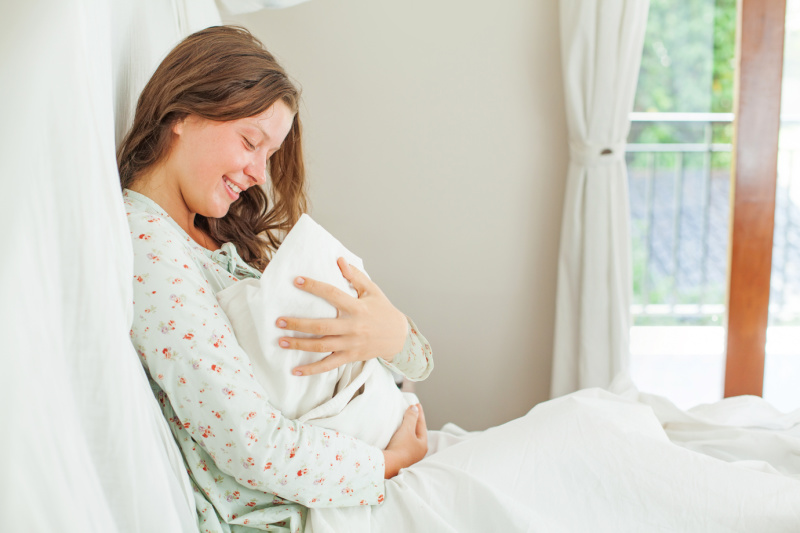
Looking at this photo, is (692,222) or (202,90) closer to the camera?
(202,90)

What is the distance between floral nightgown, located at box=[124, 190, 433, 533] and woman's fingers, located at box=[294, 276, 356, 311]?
116 mm

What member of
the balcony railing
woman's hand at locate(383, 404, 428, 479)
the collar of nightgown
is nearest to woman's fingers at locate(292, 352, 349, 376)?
woman's hand at locate(383, 404, 428, 479)

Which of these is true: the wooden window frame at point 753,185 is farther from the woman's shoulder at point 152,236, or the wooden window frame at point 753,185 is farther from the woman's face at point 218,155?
the woman's shoulder at point 152,236

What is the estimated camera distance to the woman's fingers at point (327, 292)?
0.92m

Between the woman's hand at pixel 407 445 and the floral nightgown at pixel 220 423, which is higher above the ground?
the floral nightgown at pixel 220 423

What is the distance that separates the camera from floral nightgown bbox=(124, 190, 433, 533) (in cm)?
81

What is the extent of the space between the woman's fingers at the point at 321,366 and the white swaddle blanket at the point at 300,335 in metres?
0.01

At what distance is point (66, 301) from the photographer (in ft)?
2.11

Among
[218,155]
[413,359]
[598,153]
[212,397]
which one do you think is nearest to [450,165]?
[598,153]

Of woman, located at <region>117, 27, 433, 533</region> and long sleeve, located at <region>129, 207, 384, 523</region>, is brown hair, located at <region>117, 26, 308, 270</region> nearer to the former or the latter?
woman, located at <region>117, 27, 433, 533</region>

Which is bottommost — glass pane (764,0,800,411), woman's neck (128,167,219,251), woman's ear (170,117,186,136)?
glass pane (764,0,800,411)

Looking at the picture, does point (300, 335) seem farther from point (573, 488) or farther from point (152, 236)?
point (573, 488)

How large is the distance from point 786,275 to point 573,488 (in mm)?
2564

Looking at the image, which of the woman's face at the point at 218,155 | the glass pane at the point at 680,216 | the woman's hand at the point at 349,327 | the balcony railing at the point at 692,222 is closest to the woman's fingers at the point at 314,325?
the woman's hand at the point at 349,327
